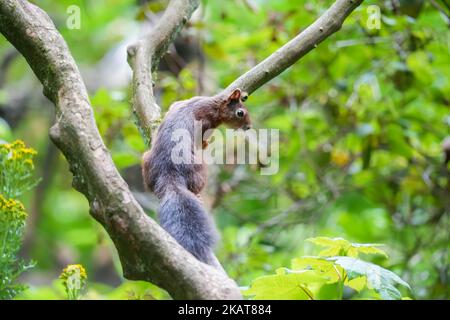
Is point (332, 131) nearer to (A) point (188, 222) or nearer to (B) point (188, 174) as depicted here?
(B) point (188, 174)

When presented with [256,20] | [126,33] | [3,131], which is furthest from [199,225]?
[126,33]

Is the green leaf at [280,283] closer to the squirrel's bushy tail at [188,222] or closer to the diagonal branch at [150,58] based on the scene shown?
the squirrel's bushy tail at [188,222]

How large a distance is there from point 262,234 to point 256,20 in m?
2.05

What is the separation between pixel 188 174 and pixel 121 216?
94 cm

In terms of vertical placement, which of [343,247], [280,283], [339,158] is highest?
[339,158]

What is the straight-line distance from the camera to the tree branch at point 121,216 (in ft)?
6.28

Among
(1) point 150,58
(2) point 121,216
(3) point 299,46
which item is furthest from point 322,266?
(1) point 150,58

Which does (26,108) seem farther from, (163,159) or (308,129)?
(163,159)

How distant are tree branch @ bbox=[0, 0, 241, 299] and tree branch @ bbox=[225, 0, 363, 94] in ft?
3.17

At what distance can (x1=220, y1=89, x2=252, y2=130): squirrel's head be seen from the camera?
3198mm

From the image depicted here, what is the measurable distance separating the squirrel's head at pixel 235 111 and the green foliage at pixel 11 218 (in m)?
0.98

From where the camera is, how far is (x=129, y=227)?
1.95 m

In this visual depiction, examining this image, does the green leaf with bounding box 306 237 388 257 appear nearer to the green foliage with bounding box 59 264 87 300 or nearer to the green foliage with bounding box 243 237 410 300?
the green foliage with bounding box 243 237 410 300

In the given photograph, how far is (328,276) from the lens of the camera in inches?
92.3
